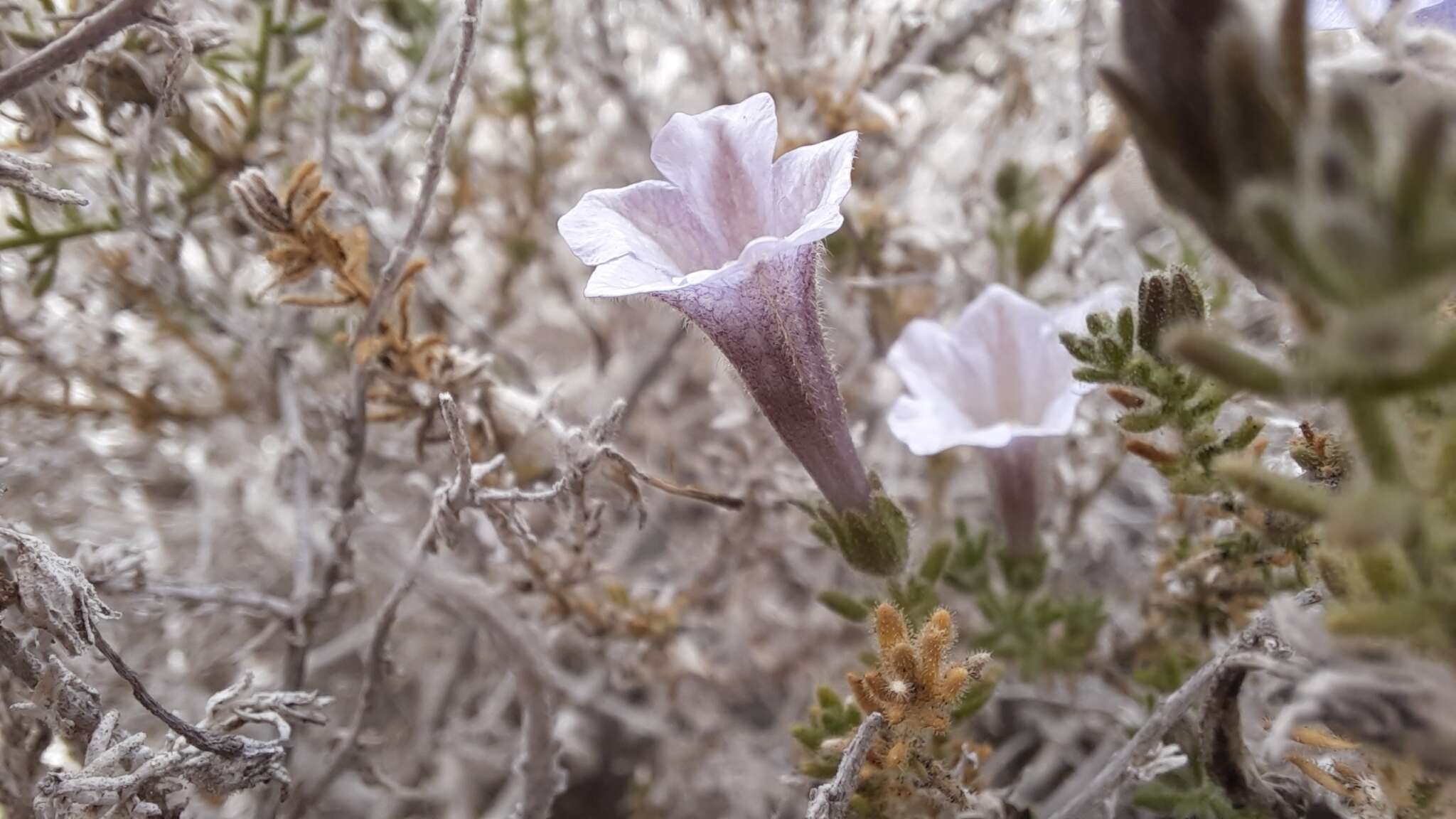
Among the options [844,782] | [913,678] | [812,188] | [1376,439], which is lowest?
[844,782]

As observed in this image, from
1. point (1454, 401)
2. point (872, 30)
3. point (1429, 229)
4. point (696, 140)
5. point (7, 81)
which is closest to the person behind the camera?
point (1429, 229)

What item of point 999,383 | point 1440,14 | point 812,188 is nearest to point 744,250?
point 812,188

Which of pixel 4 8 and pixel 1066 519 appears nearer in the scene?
pixel 4 8

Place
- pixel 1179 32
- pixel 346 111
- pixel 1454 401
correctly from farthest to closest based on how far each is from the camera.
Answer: pixel 346 111 → pixel 1454 401 → pixel 1179 32

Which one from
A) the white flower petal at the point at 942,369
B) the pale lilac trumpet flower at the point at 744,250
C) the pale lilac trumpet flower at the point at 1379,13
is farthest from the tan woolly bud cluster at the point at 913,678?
the pale lilac trumpet flower at the point at 1379,13

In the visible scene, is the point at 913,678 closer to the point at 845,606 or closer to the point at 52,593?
the point at 845,606

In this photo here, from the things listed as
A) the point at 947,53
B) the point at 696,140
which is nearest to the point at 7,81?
the point at 696,140

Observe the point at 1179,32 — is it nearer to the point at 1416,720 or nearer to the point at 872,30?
the point at 1416,720

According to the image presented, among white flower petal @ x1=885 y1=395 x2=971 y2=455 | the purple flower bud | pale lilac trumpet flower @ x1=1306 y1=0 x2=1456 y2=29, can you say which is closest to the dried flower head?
the purple flower bud

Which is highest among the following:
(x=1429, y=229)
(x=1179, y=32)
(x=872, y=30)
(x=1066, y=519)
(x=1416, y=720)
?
(x=872, y=30)
